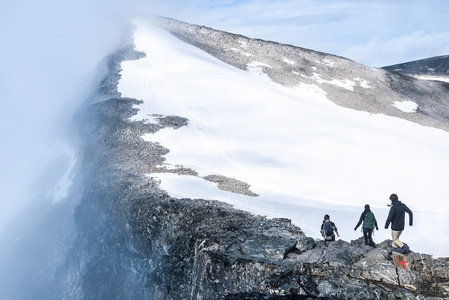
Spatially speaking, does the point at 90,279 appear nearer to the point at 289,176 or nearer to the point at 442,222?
the point at 289,176

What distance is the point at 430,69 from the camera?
102500mm

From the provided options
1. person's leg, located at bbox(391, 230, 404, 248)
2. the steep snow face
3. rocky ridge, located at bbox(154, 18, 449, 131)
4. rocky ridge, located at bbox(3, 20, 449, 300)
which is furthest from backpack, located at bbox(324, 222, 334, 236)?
rocky ridge, located at bbox(154, 18, 449, 131)

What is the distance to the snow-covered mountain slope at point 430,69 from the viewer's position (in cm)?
9788

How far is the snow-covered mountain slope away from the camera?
321 ft

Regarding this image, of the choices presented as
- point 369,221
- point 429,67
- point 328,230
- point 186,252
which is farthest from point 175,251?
point 429,67

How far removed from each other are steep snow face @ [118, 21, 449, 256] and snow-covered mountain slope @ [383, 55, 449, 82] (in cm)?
5699

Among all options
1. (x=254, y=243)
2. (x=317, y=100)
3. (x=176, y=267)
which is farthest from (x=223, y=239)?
(x=317, y=100)

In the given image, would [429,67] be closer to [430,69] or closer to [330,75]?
[430,69]

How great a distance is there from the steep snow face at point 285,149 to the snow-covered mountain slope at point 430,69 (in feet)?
187

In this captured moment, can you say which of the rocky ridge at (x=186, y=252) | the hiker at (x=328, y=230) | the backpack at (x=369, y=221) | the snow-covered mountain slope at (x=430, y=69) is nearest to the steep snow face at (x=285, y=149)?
the rocky ridge at (x=186, y=252)

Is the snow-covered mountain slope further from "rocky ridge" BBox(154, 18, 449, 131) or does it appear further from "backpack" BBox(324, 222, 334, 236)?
"backpack" BBox(324, 222, 334, 236)

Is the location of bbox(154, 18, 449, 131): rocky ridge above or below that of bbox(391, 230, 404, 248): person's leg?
above

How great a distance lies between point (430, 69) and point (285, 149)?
88.3 m

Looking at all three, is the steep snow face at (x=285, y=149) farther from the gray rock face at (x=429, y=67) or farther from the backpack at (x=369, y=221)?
A: the gray rock face at (x=429, y=67)
